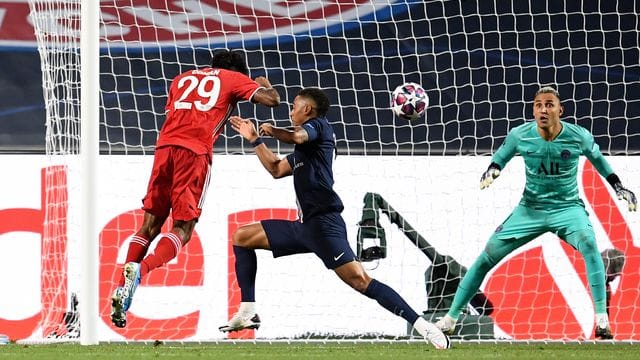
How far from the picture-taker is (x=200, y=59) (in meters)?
10.4

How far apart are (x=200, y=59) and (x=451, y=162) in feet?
7.49

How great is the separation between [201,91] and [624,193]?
2.96 meters

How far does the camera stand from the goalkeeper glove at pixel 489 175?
27.3ft

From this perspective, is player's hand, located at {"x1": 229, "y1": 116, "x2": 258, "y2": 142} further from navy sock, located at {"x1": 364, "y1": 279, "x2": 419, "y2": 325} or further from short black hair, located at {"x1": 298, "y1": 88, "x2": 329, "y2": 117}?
navy sock, located at {"x1": 364, "y1": 279, "x2": 419, "y2": 325}

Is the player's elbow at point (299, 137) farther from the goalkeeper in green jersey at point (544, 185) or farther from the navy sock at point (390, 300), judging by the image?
the goalkeeper in green jersey at point (544, 185)

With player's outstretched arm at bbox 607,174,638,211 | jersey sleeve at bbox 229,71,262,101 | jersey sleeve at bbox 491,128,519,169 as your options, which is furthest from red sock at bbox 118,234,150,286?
player's outstretched arm at bbox 607,174,638,211

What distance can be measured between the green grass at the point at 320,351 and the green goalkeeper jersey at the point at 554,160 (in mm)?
1018

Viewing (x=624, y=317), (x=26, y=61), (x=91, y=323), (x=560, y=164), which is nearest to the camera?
(x=91, y=323)

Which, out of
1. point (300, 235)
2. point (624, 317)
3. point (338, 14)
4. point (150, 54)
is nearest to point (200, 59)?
point (150, 54)

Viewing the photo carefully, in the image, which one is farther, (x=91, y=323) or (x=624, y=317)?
(x=624, y=317)

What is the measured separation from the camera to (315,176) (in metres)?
7.96

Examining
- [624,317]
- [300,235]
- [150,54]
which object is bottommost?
[624,317]

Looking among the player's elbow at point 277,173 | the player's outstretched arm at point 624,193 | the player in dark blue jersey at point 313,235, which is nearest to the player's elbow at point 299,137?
the player in dark blue jersey at point 313,235

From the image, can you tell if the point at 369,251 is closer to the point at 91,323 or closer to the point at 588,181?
the point at 588,181
